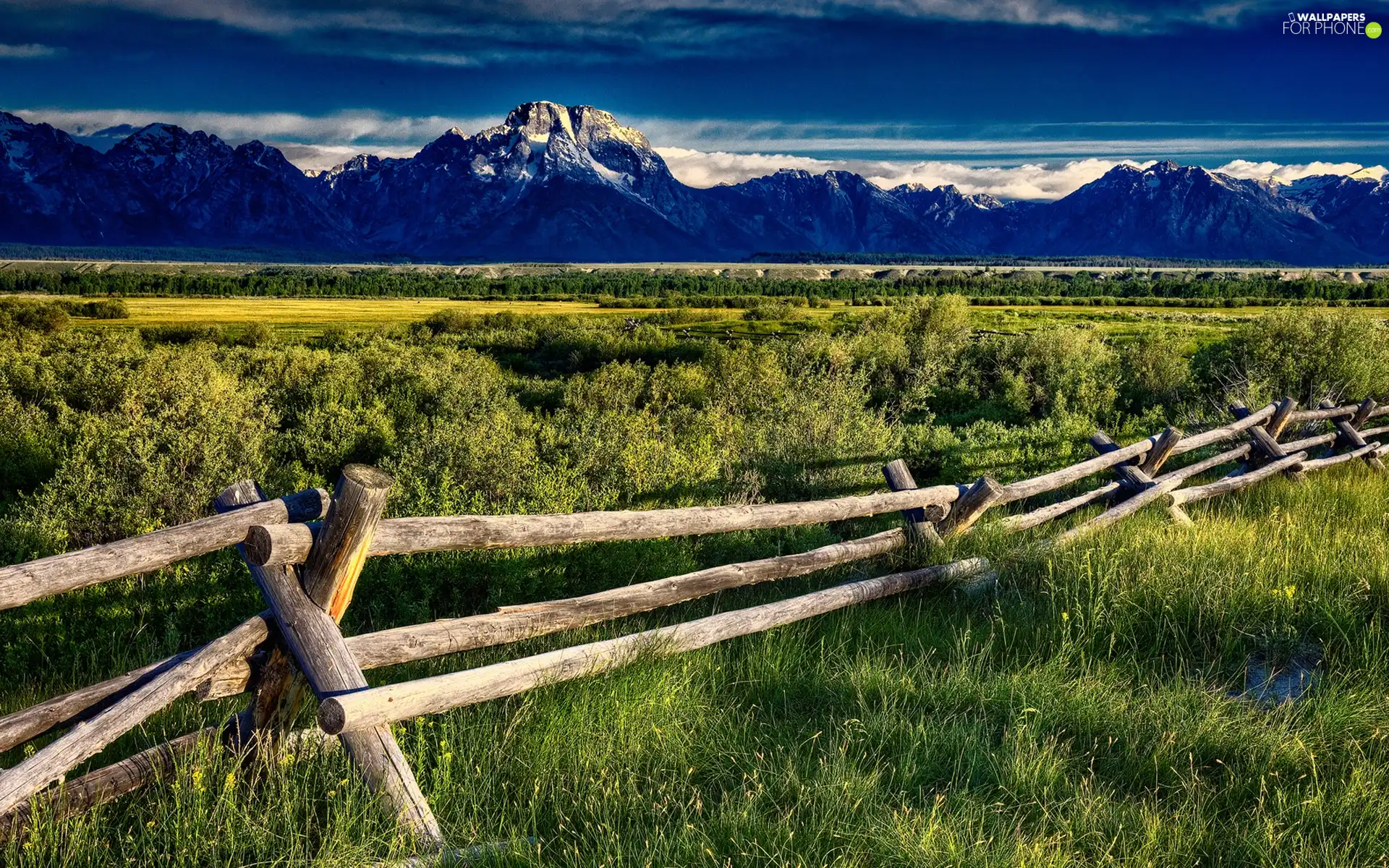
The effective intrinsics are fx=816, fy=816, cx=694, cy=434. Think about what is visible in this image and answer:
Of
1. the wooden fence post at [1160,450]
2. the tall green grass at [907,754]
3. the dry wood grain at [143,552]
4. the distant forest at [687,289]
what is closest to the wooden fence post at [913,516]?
the tall green grass at [907,754]

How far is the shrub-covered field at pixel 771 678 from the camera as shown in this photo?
2705 mm

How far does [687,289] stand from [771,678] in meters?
118

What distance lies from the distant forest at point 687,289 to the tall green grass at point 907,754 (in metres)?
75.2

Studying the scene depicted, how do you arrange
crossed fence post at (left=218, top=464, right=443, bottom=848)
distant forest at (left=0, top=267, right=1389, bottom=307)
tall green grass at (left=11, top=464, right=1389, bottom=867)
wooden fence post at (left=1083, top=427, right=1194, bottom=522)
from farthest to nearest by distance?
distant forest at (left=0, top=267, right=1389, bottom=307)
wooden fence post at (left=1083, top=427, right=1194, bottom=522)
crossed fence post at (left=218, top=464, right=443, bottom=848)
tall green grass at (left=11, top=464, right=1389, bottom=867)

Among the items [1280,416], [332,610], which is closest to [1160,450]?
[1280,416]

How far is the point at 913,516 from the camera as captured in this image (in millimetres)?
5906

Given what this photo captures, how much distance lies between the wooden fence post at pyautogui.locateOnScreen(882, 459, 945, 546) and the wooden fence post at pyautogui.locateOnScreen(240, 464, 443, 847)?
154 inches

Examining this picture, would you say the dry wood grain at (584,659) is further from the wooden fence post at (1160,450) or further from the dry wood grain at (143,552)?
the wooden fence post at (1160,450)

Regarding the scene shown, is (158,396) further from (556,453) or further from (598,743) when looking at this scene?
(598,743)

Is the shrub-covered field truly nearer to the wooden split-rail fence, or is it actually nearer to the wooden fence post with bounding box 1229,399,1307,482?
the wooden split-rail fence

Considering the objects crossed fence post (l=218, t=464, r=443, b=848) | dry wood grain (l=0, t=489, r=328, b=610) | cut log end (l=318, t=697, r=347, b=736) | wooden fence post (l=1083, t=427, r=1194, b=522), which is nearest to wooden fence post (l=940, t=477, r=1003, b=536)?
wooden fence post (l=1083, t=427, r=1194, b=522)

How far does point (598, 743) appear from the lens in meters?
3.22

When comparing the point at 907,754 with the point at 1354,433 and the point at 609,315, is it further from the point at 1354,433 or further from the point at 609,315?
the point at 609,315

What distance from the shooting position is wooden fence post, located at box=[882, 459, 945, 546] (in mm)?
5816
